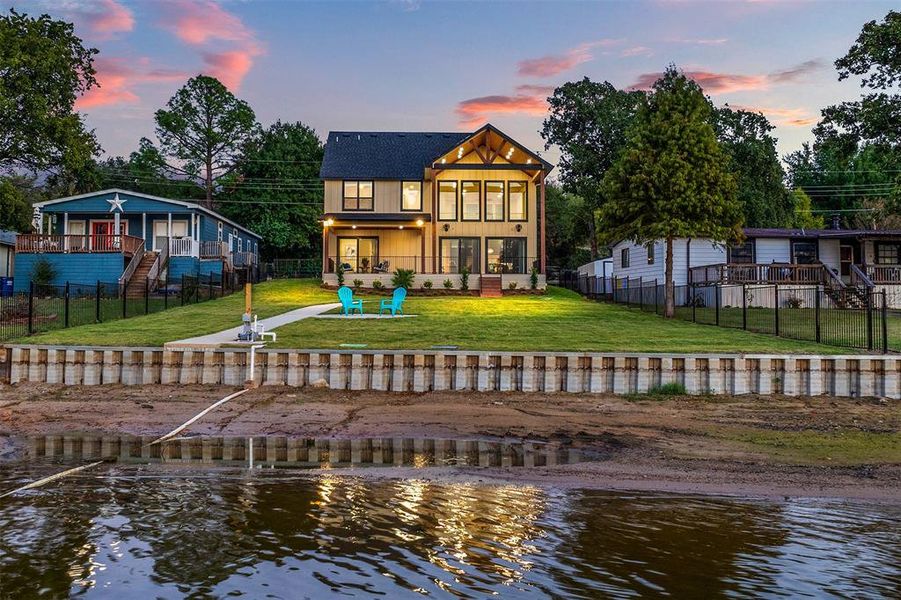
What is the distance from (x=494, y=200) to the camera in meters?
36.8

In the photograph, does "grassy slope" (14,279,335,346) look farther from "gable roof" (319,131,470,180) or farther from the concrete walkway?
"gable roof" (319,131,470,180)

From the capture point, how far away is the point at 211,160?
5622cm

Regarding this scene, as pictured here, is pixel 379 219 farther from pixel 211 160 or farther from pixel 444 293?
pixel 211 160

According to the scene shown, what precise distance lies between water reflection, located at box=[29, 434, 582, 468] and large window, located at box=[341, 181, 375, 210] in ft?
91.1

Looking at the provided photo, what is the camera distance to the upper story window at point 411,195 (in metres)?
37.2

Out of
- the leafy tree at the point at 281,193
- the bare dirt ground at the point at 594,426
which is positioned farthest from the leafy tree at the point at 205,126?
the bare dirt ground at the point at 594,426

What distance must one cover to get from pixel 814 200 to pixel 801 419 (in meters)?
61.4

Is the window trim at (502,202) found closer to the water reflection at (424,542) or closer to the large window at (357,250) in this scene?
the large window at (357,250)

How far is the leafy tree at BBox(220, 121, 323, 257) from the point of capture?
174 ft

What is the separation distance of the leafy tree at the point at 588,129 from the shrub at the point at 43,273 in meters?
32.4

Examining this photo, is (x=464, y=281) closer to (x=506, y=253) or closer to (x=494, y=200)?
(x=506, y=253)

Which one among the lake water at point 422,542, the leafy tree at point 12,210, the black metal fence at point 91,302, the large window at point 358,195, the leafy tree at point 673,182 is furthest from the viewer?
the large window at point 358,195

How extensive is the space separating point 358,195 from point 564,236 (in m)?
27.0

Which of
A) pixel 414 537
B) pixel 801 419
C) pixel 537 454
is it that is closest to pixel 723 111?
pixel 801 419
